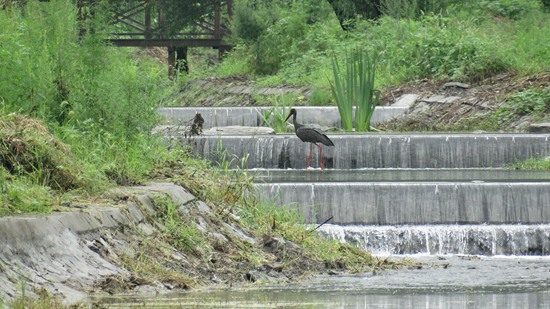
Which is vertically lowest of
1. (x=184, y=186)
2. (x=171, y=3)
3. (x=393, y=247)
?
(x=393, y=247)

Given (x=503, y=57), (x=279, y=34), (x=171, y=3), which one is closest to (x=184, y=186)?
(x=503, y=57)

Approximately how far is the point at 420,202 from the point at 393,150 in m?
4.85

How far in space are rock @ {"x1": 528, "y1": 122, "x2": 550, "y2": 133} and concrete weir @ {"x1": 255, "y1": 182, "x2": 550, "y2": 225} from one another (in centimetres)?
681

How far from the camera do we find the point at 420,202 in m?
14.6

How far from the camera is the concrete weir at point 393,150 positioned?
19.1 metres

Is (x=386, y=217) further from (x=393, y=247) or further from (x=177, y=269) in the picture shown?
(x=177, y=269)

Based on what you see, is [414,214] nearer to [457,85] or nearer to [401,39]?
[457,85]

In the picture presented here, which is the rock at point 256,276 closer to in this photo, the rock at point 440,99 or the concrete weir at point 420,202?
the concrete weir at point 420,202

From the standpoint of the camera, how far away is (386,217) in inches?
575

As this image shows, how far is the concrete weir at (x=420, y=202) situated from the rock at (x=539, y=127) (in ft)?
22.3

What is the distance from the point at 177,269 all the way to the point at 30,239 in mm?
1499

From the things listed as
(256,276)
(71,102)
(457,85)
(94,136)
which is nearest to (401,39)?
(457,85)

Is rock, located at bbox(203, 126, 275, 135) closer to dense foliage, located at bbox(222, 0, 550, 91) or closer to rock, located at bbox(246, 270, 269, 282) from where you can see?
dense foliage, located at bbox(222, 0, 550, 91)

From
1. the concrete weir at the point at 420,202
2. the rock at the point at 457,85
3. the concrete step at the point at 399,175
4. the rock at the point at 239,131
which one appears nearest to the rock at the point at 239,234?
the concrete weir at the point at 420,202
